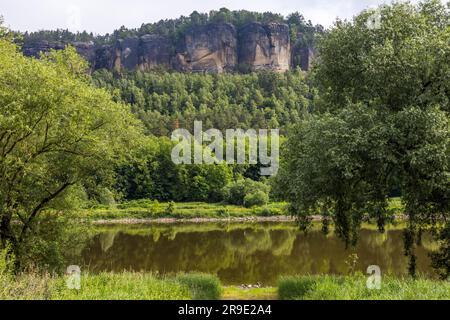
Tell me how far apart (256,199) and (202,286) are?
64.6 m

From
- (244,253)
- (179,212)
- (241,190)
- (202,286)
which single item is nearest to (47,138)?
(202,286)

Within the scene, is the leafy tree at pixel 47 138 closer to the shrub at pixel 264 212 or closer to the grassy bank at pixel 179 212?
the grassy bank at pixel 179 212

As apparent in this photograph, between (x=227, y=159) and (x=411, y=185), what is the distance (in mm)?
81708

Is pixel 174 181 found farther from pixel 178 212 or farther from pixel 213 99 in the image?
pixel 213 99

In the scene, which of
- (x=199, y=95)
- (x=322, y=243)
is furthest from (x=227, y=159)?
(x=199, y=95)

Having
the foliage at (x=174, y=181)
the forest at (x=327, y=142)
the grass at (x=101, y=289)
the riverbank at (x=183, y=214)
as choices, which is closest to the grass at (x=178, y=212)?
the riverbank at (x=183, y=214)

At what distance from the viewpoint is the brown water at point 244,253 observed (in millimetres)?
32062

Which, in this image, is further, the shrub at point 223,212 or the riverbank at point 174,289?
the shrub at point 223,212

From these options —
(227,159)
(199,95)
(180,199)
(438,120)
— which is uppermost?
(199,95)

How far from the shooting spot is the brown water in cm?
3206

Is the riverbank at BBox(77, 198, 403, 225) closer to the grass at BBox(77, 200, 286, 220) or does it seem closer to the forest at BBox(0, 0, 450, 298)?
the grass at BBox(77, 200, 286, 220)

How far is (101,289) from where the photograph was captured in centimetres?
1316
